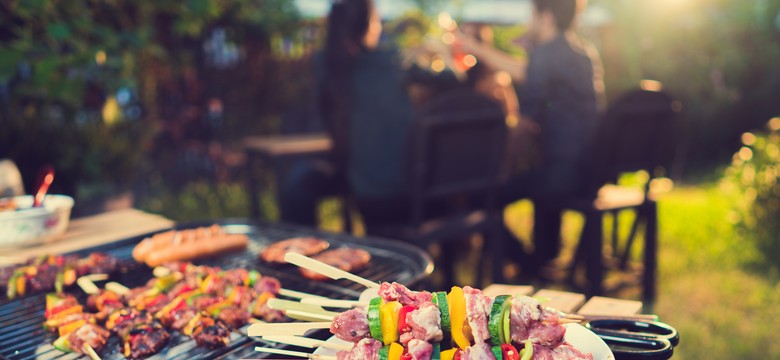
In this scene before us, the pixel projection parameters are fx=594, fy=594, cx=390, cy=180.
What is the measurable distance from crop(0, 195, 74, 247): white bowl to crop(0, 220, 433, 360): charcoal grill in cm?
17

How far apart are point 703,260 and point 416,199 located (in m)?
3.52

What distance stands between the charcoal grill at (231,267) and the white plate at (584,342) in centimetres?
28

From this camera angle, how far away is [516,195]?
4508 mm

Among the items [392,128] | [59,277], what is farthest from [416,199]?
[59,277]

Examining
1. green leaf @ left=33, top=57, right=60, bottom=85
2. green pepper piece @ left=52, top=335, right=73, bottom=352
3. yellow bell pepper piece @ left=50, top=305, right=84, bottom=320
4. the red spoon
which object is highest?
green leaf @ left=33, top=57, right=60, bottom=85

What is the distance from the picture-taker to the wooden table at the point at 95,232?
2510 millimetres

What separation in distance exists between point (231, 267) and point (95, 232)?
90 cm

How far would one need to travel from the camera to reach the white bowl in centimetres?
242

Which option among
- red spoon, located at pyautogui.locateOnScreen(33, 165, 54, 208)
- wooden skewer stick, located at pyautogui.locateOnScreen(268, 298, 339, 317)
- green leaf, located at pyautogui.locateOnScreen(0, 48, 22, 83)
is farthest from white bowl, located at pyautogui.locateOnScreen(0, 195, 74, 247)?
green leaf, located at pyautogui.locateOnScreen(0, 48, 22, 83)

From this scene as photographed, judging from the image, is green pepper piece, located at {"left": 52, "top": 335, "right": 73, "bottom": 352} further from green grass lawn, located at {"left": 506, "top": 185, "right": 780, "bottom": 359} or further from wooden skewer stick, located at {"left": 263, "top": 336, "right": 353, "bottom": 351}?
green grass lawn, located at {"left": 506, "top": 185, "right": 780, "bottom": 359}

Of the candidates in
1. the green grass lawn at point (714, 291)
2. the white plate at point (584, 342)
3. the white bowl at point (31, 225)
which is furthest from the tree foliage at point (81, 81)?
the green grass lawn at point (714, 291)

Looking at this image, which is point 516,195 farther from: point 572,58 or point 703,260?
point 703,260

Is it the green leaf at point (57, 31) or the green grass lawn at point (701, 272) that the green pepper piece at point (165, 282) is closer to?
the green leaf at point (57, 31)

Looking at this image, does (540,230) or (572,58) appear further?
(540,230)
